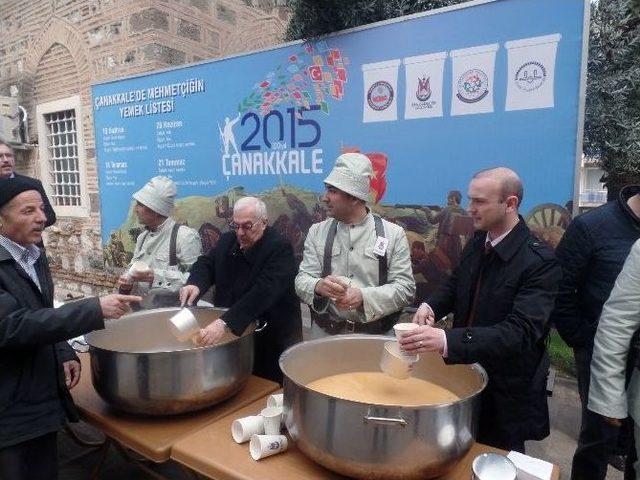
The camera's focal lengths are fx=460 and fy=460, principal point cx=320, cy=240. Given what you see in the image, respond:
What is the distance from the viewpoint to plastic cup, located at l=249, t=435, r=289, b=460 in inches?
55.8

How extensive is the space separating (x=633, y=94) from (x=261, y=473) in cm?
346

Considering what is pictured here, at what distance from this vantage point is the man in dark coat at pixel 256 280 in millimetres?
2125

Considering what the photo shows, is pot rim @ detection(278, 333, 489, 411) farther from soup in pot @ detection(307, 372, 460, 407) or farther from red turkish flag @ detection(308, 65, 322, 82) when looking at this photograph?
red turkish flag @ detection(308, 65, 322, 82)

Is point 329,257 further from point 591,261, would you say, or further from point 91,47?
point 91,47

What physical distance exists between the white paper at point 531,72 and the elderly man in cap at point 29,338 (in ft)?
7.79

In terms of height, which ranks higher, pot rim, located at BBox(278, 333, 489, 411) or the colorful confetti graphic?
the colorful confetti graphic

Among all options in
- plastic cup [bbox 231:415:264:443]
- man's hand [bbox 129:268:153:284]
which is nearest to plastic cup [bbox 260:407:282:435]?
plastic cup [bbox 231:415:264:443]

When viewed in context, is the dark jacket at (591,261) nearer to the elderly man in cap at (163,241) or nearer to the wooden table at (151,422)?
the wooden table at (151,422)

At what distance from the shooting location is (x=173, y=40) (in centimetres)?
589

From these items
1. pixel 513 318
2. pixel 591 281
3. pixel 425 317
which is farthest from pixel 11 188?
pixel 591 281

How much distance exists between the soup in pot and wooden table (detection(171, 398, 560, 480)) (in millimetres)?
199

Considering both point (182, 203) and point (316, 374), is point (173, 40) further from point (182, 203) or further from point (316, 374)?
point (316, 374)

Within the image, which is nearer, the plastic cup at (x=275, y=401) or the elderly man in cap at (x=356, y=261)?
the plastic cup at (x=275, y=401)

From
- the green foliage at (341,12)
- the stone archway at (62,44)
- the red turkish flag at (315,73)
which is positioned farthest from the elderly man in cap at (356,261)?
the stone archway at (62,44)
